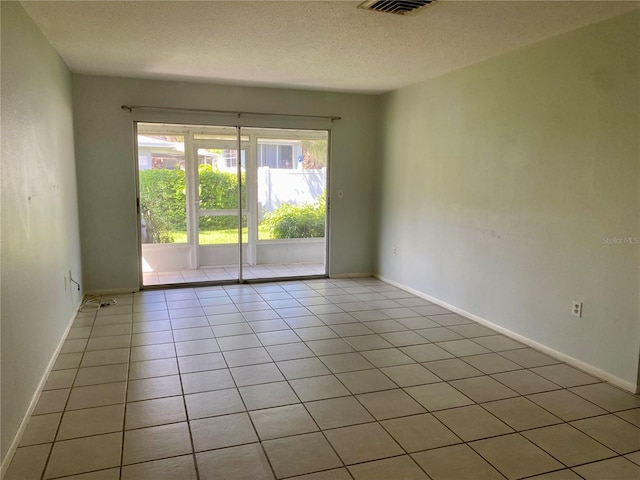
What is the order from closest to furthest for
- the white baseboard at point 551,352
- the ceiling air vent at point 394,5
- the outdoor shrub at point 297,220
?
1. the ceiling air vent at point 394,5
2. the white baseboard at point 551,352
3. the outdoor shrub at point 297,220

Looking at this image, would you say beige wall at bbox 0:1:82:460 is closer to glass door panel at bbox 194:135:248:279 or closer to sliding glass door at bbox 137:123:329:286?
sliding glass door at bbox 137:123:329:286

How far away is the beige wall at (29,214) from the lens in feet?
7.52

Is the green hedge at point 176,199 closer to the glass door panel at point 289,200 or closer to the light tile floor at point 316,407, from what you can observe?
the glass door panel at point 289,200

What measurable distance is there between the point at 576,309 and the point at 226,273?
172 inches

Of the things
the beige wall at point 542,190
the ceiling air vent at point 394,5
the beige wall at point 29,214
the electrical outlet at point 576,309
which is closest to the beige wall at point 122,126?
the beige wall at point 29,214

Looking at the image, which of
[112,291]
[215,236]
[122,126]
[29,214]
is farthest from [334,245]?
[29,214]

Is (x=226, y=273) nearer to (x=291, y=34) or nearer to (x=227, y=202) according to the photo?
(x=227, y=202)

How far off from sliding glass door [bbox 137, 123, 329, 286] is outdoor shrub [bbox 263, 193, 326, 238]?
0.02 metres

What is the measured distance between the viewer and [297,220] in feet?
24.0

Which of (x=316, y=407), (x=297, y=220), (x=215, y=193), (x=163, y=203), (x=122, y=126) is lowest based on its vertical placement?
(x=316, y=407)

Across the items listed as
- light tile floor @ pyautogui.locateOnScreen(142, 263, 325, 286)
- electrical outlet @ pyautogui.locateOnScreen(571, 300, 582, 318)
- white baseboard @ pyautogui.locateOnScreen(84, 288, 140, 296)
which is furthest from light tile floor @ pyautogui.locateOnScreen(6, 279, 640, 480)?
light tile floor @ pyautogui.locateOnScreen(142, 263, 325, 286)

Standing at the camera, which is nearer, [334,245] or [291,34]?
[291,34]

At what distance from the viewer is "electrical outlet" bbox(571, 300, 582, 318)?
327 centimetres

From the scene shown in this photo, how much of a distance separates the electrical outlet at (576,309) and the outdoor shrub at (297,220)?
4.33 meters
